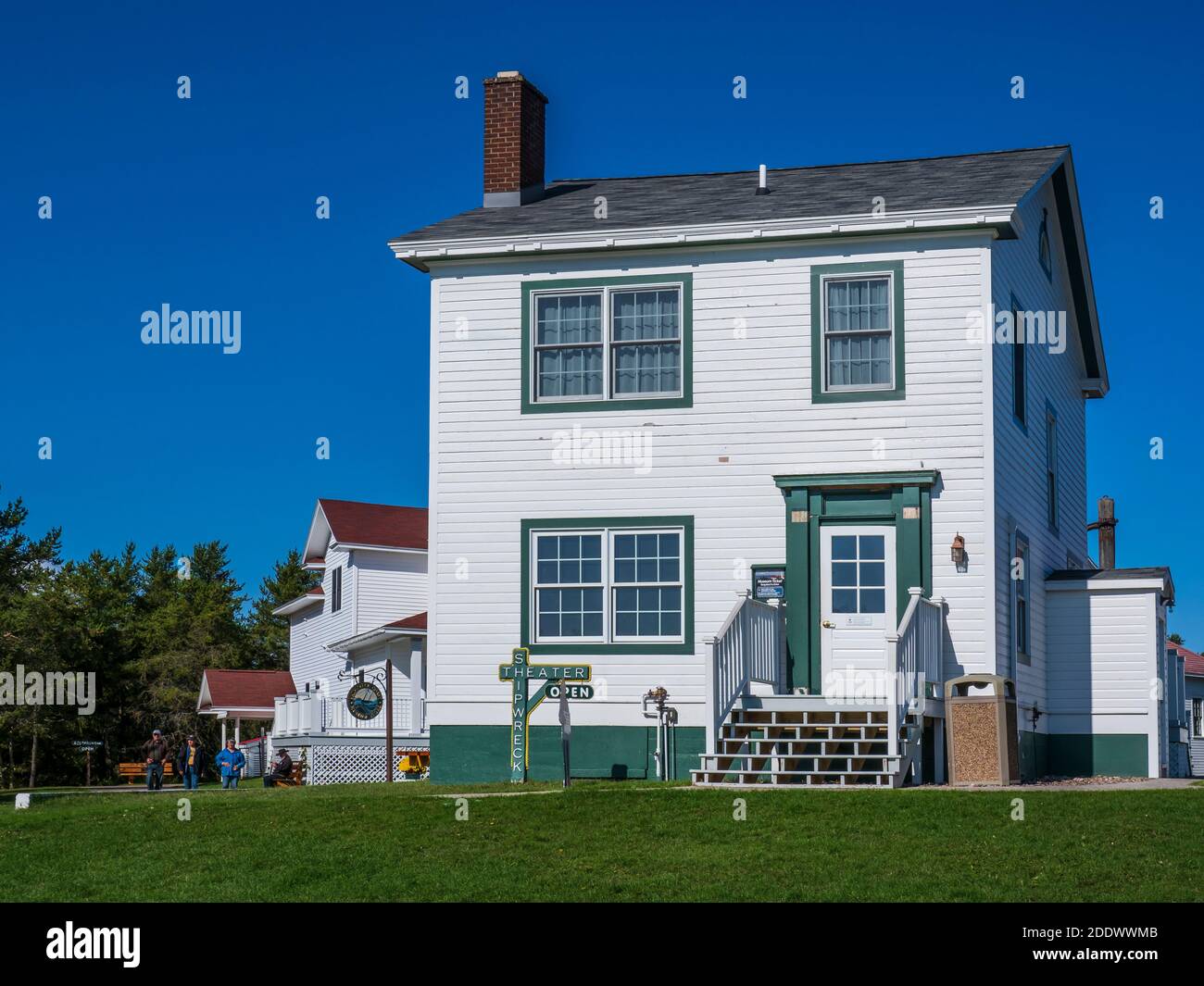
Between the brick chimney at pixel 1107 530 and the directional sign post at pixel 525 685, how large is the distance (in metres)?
15.2

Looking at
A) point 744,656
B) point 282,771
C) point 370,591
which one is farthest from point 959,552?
point 370,591

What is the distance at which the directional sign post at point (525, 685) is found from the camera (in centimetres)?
2173

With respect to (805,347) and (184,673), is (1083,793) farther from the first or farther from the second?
(184,673)

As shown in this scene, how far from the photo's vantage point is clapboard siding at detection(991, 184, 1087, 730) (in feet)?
71.1

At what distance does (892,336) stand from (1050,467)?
19.6ft

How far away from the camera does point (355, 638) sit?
136ft

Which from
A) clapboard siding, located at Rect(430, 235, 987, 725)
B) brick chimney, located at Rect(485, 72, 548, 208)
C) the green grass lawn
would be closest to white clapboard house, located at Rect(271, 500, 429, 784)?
brick chimney, located at Rect(485, 72, 548, 208)

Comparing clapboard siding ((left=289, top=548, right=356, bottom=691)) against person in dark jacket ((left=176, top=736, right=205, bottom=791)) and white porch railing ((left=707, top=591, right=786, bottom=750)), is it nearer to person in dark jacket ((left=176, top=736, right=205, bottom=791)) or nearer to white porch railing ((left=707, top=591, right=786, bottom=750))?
person in dark jacket ((left=176, top=736, right=205, bottom=791))

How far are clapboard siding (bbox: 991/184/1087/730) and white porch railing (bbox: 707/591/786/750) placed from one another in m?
2.78

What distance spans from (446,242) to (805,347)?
5.08 meters

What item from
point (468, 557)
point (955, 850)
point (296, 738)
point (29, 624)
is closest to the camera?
point (955, 850)

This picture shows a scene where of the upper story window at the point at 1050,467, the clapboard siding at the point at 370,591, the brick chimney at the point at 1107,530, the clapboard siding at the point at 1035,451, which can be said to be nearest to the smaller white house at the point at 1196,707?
the brick chimney at the point at 1107,530
